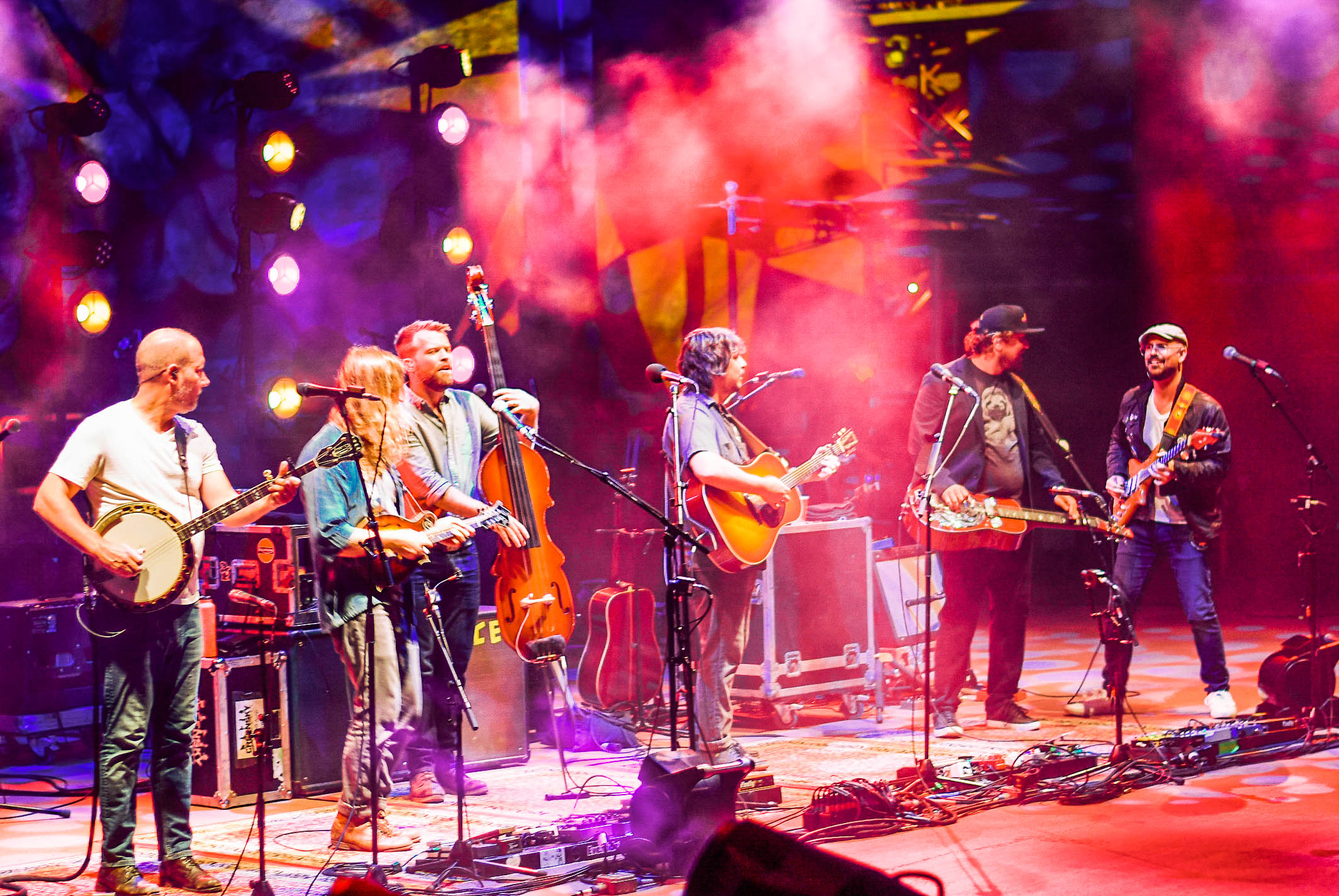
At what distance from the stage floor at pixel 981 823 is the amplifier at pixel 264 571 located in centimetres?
87

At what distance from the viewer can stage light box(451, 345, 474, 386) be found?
7945 millimetres

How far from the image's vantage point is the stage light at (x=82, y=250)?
722cm

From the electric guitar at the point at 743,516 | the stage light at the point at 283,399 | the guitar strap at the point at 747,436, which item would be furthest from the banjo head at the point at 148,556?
the stage light at the point at 283,399

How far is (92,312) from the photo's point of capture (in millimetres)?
7137

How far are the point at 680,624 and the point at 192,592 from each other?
1864 mm

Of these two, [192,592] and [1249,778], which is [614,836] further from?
[1249,778]

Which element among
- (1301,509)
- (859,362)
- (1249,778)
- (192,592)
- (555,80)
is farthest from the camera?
(859,362)

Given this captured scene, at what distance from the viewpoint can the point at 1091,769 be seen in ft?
18.0

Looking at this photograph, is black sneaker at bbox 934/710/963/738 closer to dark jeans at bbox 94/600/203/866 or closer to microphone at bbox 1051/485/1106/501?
microphone at bbox 1051/485/1106/501

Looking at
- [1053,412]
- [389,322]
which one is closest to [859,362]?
[1053,412]

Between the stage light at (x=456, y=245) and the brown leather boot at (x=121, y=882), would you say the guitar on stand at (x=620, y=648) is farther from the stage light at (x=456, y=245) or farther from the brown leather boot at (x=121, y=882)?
the brown leather boot at (x=121, y=882)

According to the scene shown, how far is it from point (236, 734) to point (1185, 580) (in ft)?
15.9

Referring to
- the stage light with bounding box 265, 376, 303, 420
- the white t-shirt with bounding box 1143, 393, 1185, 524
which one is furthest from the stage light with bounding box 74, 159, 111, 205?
the white t-shirt with bounding box 1143, 393, 1185, 524

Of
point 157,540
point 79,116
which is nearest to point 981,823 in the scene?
point 157,540
